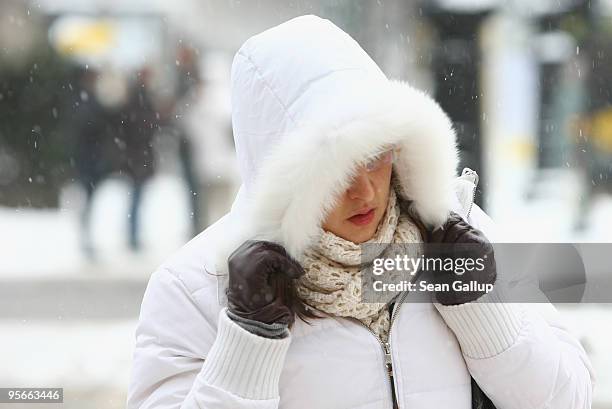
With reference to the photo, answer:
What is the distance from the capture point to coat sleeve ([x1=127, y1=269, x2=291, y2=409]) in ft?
4.12

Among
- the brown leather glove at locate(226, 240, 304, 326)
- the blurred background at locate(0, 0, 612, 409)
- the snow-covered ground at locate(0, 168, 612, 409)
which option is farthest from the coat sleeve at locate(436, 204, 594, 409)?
the blurred background at locate(0, 0, 612, 409)

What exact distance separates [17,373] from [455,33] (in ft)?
13.1

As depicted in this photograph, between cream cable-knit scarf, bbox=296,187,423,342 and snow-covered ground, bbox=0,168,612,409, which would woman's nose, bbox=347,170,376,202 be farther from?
snow-covered ground, bbox=0,168,612,409

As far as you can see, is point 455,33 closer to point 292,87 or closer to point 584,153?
point 584,153

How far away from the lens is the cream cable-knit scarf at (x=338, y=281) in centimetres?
135

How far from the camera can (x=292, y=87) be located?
135 cm

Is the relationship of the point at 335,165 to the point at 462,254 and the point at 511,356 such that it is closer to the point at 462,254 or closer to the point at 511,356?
the point at 462,254

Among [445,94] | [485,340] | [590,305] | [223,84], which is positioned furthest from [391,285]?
[223,84]

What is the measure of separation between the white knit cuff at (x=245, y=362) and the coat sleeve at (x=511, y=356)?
0.29 metres

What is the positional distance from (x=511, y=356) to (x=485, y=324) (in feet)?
0.21

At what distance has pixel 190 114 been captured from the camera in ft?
21.8

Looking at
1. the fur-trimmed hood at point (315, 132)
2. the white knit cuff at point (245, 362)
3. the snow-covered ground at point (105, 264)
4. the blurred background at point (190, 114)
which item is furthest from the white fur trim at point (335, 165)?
the blurred background at point (190, 114)

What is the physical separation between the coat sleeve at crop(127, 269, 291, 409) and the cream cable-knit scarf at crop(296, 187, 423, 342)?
0.36ft

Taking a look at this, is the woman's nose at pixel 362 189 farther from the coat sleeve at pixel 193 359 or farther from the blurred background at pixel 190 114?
the blurred background at pixel 190 114
